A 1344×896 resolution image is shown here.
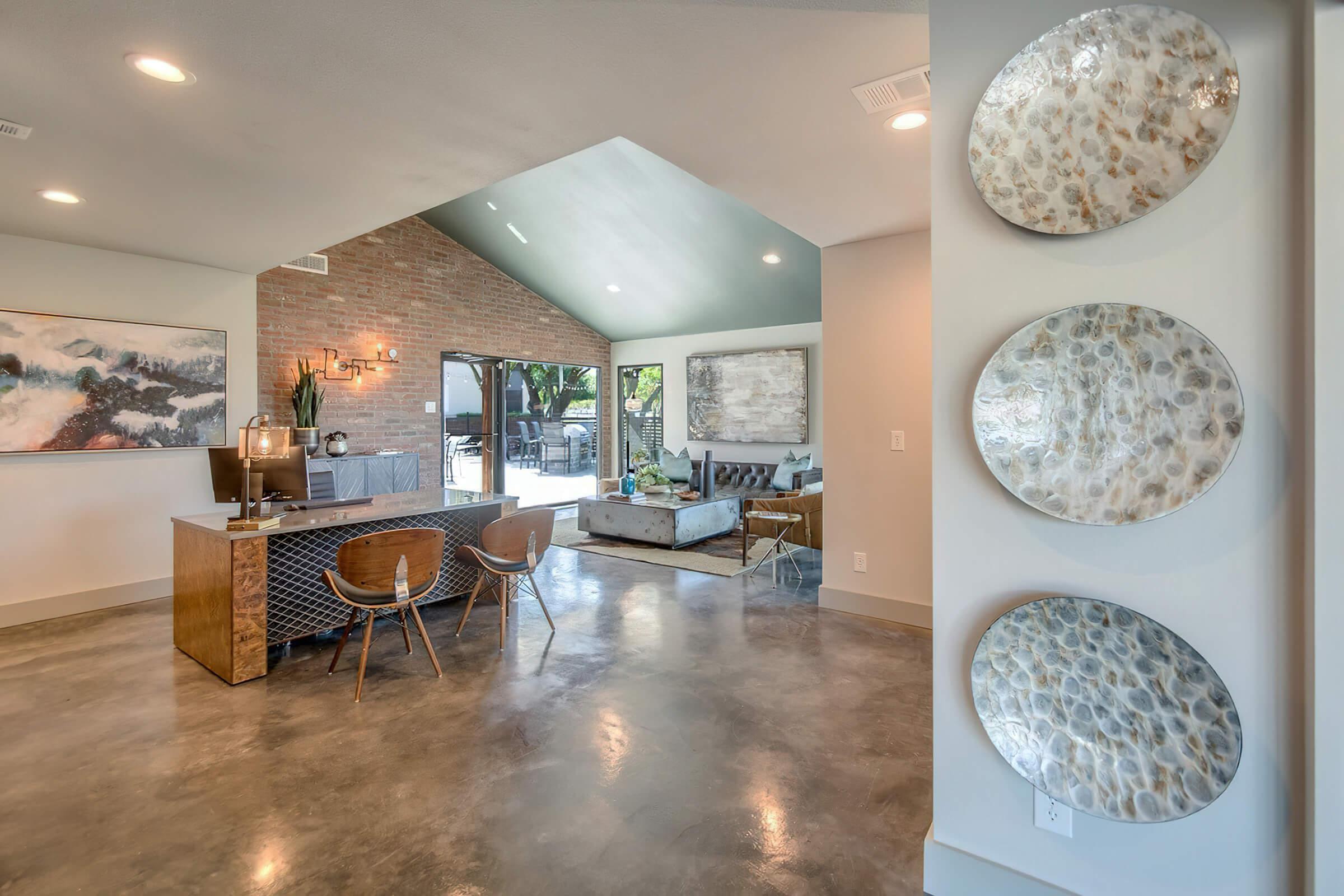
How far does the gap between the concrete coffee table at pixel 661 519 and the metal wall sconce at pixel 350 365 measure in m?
2.53

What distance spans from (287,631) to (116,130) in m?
2.46

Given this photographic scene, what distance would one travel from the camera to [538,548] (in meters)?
3.61

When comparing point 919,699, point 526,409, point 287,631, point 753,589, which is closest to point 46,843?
point 287,631

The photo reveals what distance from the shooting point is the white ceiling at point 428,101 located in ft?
5.98

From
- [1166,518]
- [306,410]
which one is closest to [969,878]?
[1166,518]

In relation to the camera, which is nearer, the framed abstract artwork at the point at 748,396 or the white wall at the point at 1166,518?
the white wall at the point at 1166,518

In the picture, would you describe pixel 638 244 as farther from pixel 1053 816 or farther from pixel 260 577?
pixel 1053 816

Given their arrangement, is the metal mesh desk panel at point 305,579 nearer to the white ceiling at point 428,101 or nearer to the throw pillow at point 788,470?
the white ceiling at point 428,101

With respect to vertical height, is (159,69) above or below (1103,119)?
above

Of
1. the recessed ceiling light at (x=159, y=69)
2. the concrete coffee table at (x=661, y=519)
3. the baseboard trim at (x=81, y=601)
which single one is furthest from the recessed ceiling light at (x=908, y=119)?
the baseboard trim at (x=81, y=601)

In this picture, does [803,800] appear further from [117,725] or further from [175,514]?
[175,514]

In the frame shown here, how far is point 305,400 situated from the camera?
17.9 feet

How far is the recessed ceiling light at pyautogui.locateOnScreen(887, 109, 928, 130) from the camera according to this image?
2.28 meters

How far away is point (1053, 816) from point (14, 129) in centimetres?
439
